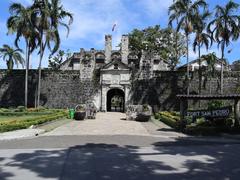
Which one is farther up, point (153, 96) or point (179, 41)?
point (179, 41)

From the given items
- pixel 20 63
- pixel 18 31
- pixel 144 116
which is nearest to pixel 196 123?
pixel 144 116

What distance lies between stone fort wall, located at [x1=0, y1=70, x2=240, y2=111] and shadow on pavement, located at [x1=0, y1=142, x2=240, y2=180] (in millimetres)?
23305

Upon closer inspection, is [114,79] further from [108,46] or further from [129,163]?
[129,163]

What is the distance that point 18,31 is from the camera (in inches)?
1404

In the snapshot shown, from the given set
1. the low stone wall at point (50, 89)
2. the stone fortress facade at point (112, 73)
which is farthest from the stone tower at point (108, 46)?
the low stone wall at point (50, 89)

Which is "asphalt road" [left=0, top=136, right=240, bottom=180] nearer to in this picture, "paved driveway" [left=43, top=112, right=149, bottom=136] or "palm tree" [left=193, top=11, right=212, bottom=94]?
"paved driveway" [left=43, top=112, right=149, bottom=136]

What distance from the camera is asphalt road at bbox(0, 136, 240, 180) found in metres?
8.57

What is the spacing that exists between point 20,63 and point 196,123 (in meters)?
29.1

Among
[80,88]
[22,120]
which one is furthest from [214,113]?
[80,88]

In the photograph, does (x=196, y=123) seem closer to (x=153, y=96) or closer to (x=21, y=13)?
(x=153, y=96)

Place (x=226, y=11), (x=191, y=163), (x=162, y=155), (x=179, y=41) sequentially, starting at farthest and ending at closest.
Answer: (x=179, y=41), (x=226, y=11), (x=162, y=155), (x=191, y=163)

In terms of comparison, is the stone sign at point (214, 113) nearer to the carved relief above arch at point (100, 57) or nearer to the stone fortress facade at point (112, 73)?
the stone fortress facade at point (112, 73)

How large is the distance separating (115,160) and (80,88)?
88.8ft

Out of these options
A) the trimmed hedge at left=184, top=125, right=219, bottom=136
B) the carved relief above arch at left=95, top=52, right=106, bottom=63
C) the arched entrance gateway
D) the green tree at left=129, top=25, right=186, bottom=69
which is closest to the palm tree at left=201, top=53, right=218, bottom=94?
the arched entrance gateway
